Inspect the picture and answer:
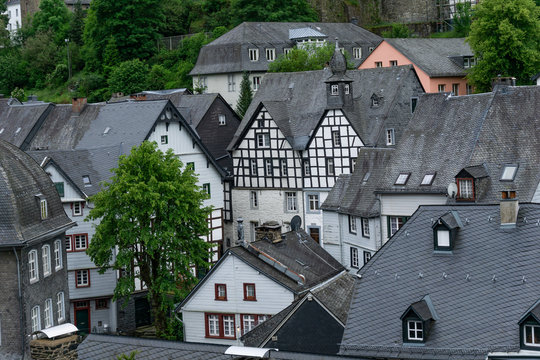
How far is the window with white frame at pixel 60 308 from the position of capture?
40000mm

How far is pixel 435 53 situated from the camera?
227 feet

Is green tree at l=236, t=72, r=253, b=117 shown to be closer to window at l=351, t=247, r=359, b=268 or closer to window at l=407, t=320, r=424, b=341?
window at l=351, t=247, r=359, b=268

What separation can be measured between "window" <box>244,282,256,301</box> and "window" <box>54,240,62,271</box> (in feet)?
24.5

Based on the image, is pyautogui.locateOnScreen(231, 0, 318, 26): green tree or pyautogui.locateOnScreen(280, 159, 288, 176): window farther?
pyautogui.locateOnScreen(231, 0, 318, 26): green tree

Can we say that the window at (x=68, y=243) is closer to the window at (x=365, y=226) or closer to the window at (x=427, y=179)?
the window at (x=365, y=226)

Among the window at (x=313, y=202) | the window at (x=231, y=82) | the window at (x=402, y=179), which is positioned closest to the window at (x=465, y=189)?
the window at (x=402, y=179)

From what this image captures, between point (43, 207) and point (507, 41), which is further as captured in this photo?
point (507, 41)

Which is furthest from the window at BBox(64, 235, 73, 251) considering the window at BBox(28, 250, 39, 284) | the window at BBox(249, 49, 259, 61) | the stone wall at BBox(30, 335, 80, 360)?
the window at BBox(249, 49, 259, 61)

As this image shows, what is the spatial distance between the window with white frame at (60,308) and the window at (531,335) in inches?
808

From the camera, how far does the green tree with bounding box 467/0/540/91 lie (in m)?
61.2

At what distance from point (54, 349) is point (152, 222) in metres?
20.7

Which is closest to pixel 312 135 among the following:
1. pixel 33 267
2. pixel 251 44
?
pixel 33 267

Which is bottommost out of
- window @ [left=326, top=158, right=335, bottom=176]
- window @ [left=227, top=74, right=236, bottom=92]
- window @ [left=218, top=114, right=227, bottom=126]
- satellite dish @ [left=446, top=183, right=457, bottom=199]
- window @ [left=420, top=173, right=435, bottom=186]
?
satellite dish @ [left=446, top=183, right=457, bottom=199]

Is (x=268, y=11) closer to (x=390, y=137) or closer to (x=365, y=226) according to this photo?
(x=390, y=137)
